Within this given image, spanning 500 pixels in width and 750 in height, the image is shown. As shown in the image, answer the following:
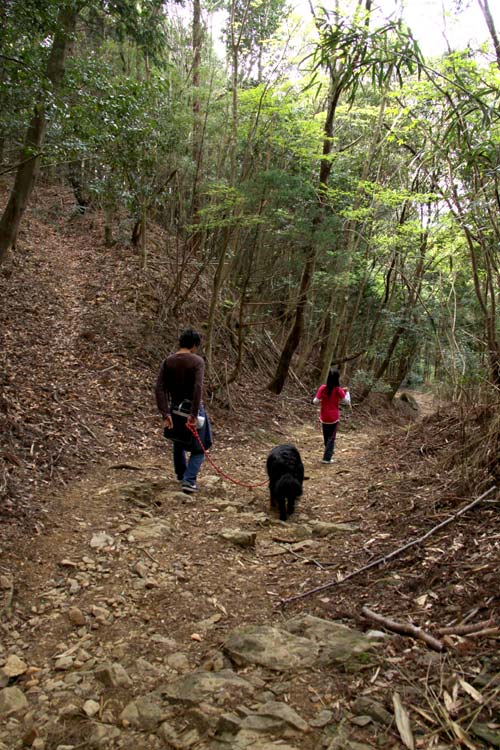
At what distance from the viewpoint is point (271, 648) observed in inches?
105

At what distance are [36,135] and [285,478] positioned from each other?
6047mm

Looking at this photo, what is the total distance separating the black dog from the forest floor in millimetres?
Answer: 206

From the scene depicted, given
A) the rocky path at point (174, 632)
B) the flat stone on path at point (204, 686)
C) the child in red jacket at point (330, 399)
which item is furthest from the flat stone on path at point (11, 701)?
the child in red jacket at point (330, 399)

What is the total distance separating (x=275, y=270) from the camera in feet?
43.3

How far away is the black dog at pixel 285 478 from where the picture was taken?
17.7 feet

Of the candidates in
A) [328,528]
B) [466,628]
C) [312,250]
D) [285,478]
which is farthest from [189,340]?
[312,250]

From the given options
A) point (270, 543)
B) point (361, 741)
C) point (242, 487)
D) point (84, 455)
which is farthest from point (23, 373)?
point (361, 741)

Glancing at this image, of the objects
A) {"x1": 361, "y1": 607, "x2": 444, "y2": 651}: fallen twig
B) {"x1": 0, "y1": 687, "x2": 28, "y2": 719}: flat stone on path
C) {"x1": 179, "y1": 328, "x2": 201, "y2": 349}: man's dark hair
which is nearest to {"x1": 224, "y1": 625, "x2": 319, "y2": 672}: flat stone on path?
{"x1": 361, "y1": 607, "x2": 444, "y2": 651}: fallen twig

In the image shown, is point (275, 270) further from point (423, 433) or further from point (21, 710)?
point (21, 710)

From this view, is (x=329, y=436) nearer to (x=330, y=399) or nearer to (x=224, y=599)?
(x=330, y=399)

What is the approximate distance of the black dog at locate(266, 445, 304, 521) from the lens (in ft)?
17.7

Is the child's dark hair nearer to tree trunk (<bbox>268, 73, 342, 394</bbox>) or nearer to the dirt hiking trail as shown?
the dirt hiking trail

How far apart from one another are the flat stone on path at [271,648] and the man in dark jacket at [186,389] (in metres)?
2.91

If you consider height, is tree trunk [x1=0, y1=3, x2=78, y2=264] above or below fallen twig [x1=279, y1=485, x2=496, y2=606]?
above
